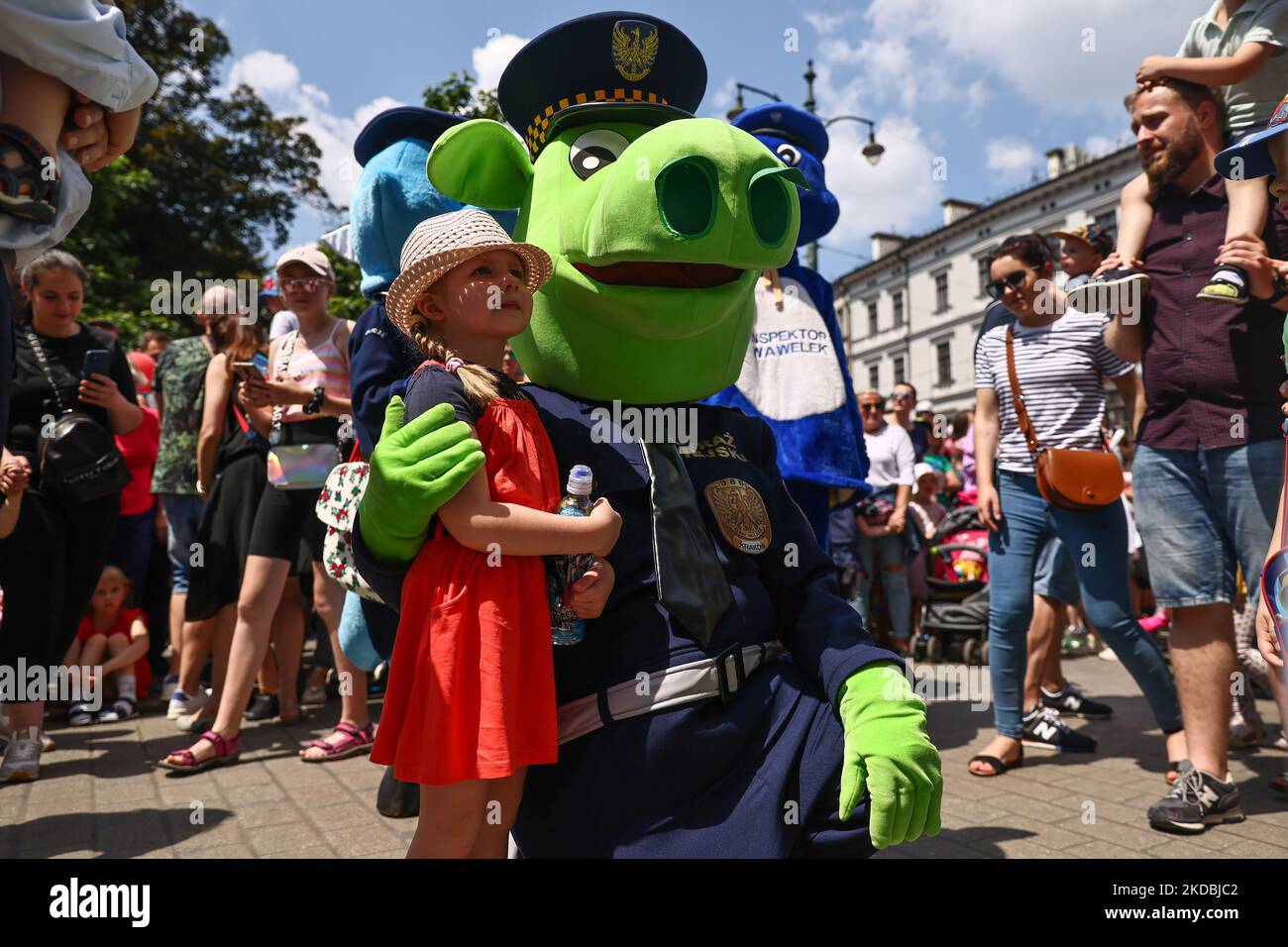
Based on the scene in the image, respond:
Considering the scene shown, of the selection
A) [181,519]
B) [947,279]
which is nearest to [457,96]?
[181,519]

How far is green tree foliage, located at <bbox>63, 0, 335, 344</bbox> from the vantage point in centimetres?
1936

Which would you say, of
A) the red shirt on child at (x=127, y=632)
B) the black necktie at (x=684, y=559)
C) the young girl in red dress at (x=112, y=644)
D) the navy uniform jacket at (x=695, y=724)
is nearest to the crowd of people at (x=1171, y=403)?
the navy uniform jacket at (x=695, y=724)

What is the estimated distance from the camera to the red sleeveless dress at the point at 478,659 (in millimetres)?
1559

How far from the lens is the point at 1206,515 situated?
328 centimetres

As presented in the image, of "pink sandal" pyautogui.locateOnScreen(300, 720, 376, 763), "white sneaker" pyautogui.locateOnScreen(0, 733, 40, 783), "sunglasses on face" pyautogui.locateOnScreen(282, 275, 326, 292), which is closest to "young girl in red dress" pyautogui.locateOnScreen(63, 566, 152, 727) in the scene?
"white sneaker" pyautogui.locateOnScreen(0, 733, 40, 783)

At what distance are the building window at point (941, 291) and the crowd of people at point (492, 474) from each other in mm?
37833

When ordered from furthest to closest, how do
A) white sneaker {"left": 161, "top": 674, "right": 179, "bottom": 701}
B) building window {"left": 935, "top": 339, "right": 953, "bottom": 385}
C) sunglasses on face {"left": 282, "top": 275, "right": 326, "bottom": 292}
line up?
building window {"left": 935, "top": 339, "right": 953, "bottom": 385}, white sneaker {"left": 161, "top": 674, "right": 179, "bottom": 701}, sunglasses on face {"left": 282, "top": 275, "right": 326, "bottom": 292}

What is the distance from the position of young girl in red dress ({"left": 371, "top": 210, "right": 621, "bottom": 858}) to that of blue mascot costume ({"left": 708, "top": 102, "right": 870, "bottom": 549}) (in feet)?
5.78

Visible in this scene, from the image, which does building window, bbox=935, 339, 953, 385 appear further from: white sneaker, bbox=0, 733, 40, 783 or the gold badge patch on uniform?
the gold badge patch on uniform

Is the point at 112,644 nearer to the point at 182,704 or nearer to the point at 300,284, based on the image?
the point at 182,704

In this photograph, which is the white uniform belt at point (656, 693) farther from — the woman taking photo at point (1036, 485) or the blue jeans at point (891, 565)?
the blue jeans at point (891, 565)

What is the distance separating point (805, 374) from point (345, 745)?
8.62 feet

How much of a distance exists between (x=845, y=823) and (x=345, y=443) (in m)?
2.39
